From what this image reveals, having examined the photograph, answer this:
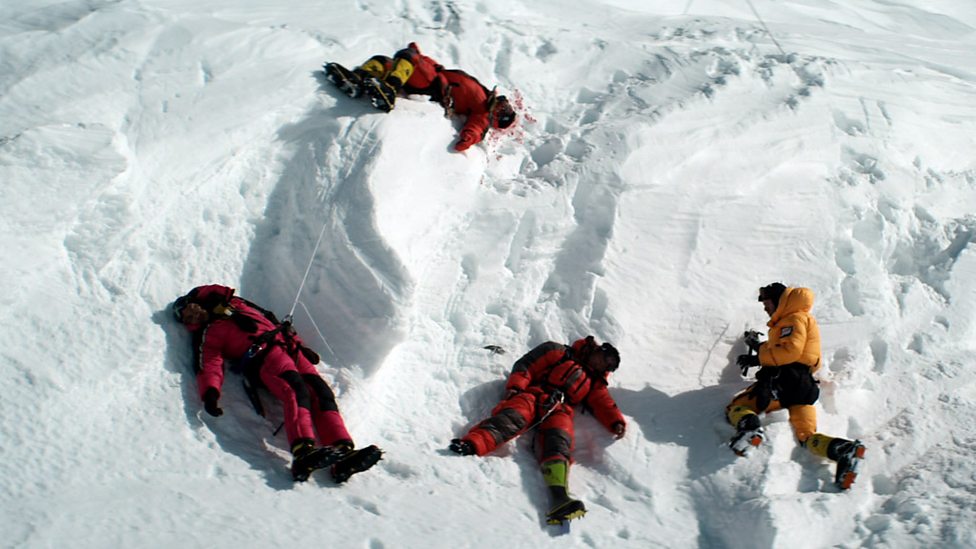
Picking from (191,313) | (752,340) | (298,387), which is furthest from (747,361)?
(191,313)

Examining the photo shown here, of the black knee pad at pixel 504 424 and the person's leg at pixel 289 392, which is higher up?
the person's leg at pixel 289 392

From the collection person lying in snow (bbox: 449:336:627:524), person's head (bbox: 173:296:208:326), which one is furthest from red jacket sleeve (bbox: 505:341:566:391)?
person's head (bbox: 173:296:208:326)

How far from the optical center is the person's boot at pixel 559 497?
15.8ft

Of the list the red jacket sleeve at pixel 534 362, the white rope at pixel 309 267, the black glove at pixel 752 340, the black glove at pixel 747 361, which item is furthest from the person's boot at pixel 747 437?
the white rope at pixel 309 267

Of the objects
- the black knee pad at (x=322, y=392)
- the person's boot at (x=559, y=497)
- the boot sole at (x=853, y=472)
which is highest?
the boot sole at (x=853, y=472)

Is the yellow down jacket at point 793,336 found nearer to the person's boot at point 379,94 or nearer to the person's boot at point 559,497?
the person's boot at point 559,497

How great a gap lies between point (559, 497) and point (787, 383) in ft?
6.00

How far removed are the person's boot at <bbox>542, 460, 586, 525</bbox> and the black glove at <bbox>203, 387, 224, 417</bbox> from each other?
1957 millimetres

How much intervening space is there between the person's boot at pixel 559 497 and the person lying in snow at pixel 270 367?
106 cm

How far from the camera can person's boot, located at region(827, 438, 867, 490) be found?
5.17 meters

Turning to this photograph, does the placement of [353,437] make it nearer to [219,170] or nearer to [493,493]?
[493,493]

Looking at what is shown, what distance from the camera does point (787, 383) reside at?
18.6ft

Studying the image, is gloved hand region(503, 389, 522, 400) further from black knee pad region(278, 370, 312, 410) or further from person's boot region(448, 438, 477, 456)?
black knee pad region(278, 370, 312, 410)

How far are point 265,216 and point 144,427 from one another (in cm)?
200
